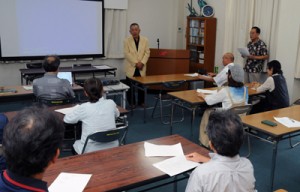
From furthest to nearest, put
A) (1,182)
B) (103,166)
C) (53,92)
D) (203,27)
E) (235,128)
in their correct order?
(203,27), (53,92), (103,166), (235,128), (1,182)

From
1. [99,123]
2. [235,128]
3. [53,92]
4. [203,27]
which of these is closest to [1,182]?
[235,128]

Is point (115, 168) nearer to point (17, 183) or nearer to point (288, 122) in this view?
point (17, 183)

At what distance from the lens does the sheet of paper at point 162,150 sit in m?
2.23

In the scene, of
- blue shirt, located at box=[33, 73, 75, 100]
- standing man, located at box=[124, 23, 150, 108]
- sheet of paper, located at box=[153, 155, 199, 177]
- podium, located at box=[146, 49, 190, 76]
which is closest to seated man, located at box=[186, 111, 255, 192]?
sheet of paper, located at box=[153, 155, 199, 177]

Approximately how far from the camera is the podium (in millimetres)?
7305

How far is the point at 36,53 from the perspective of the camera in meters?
6.71

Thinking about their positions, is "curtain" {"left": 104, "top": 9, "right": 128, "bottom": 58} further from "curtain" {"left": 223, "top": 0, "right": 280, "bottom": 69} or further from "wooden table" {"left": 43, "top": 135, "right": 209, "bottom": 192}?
"wooden table" {"left": 43, "top": 135, "right": 209, "bottom": 192}

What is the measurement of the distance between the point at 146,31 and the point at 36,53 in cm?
293

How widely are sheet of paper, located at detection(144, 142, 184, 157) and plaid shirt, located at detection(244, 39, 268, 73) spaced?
14.6 feet

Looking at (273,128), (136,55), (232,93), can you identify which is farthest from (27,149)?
(136,55)

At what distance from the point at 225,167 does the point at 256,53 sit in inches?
201

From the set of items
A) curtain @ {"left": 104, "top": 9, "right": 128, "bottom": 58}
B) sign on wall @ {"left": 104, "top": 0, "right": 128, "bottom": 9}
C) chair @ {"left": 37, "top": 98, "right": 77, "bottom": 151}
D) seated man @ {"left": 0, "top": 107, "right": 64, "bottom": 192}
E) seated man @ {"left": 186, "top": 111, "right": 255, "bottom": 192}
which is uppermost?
sign on wall @ {"left": 104, "top": 0, "right": 128, "bottom": 9}

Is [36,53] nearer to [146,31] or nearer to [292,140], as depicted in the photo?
[146,31]

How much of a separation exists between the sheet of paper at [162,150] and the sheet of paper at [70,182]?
0.53m
